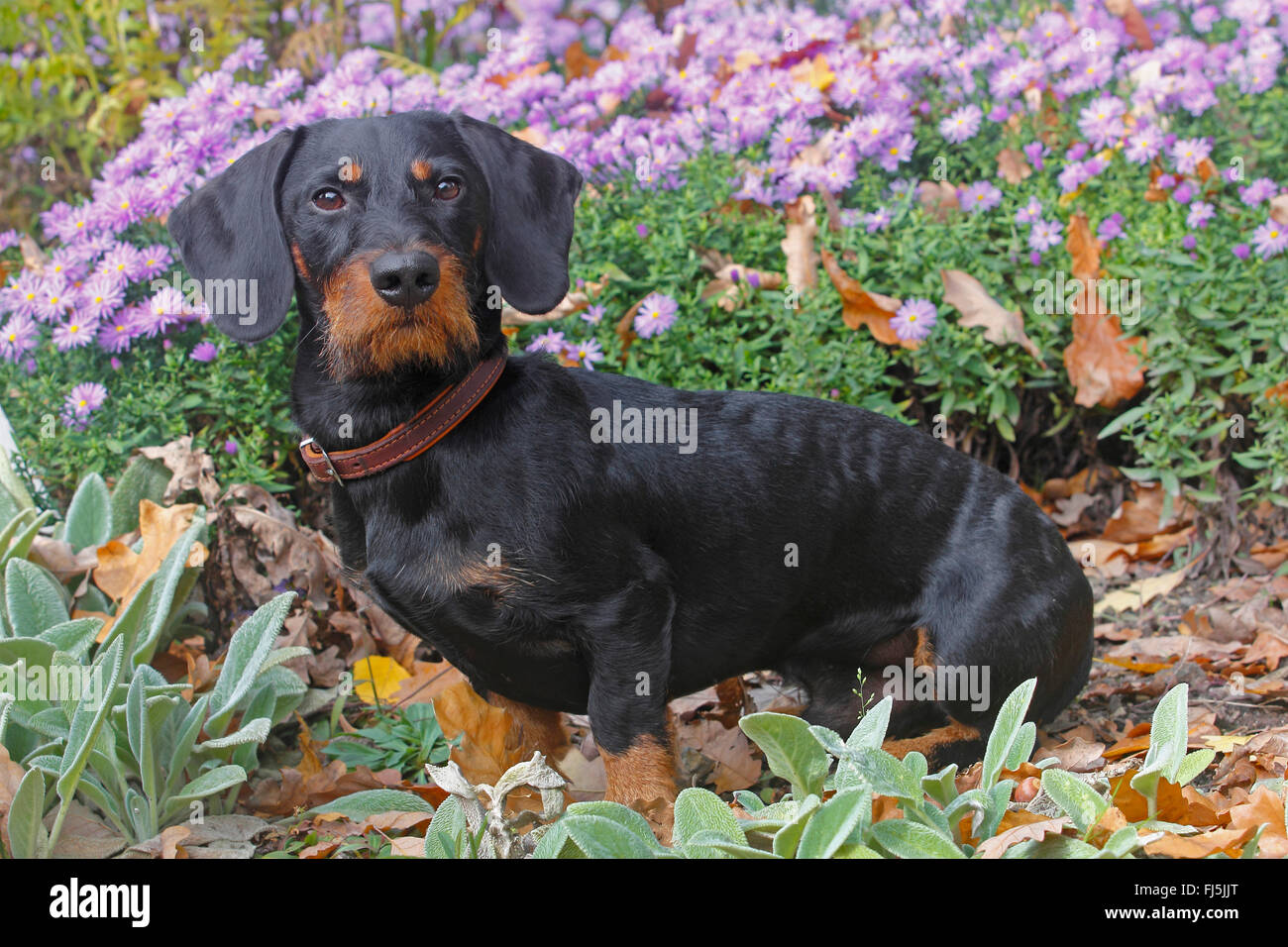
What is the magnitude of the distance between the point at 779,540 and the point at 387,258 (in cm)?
120

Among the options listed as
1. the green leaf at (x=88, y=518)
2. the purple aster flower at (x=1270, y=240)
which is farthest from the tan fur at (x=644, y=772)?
the purple aster flower at (x=1270, y=240)

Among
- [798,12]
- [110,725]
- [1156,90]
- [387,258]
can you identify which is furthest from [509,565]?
[798,12]

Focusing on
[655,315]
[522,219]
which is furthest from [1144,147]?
[522,219]

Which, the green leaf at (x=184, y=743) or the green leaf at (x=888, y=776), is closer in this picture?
the green leaf at (x=888, y=776)

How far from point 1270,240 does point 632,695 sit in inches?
114

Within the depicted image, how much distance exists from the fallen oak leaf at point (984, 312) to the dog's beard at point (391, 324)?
7.48 feet

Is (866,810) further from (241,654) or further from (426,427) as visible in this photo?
(241,654)

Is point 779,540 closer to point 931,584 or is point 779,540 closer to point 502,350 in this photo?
point 931,584

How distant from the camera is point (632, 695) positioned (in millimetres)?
2855

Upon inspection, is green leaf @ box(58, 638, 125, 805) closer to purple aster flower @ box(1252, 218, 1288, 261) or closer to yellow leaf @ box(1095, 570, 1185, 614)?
yellow leaf @ box(1095, 570, 1185, 614)

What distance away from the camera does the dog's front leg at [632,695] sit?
2.85 meters

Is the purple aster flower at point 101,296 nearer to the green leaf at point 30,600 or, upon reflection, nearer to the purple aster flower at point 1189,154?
the green leaf at point 30,600

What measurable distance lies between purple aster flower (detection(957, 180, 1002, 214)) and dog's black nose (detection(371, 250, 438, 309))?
270 cm

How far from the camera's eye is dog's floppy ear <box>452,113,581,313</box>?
2.94 meters
